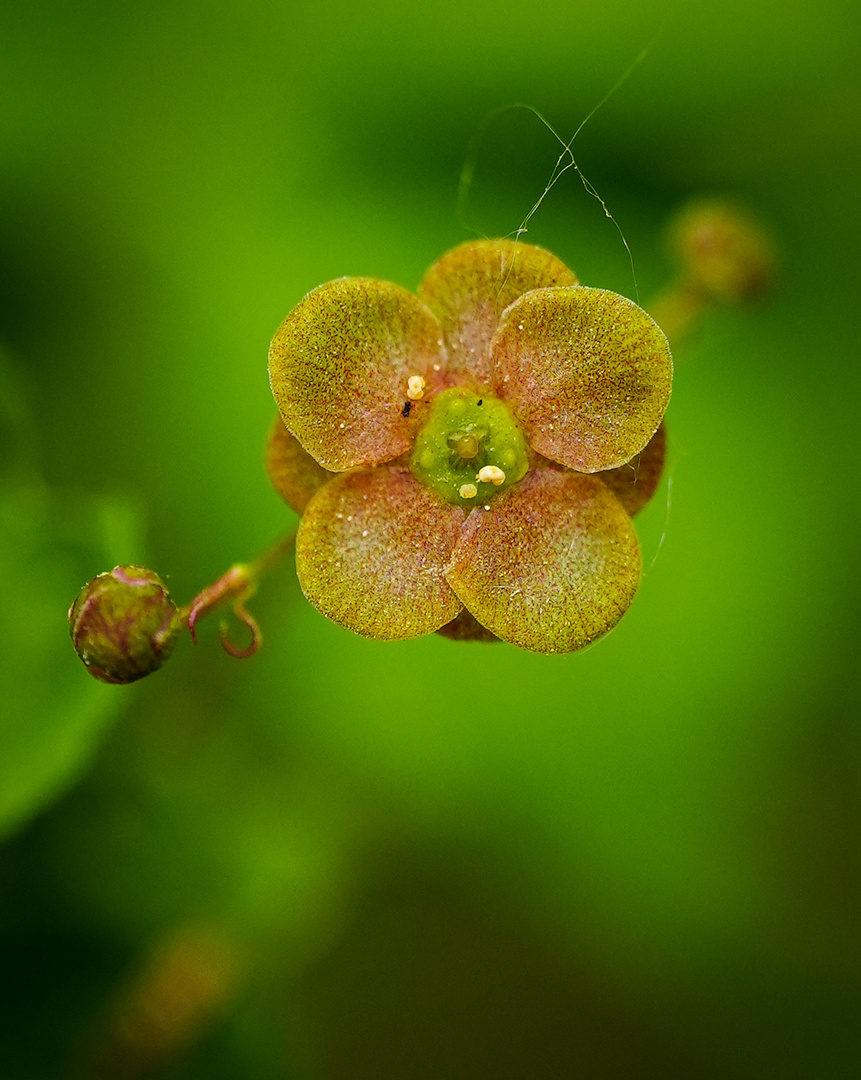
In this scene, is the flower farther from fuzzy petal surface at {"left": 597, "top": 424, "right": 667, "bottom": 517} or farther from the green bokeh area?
the green bokeh area

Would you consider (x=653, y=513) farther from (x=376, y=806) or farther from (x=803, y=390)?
(x=376, y=806)

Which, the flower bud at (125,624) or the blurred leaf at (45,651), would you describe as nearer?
the flower bud at (125,624)

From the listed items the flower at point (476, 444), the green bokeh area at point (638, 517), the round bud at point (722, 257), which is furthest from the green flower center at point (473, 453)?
the green bokeh area at point (638, 517)

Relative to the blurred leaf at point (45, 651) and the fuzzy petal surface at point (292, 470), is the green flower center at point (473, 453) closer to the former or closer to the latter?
the fuzzy petal surface at point (292, 470)

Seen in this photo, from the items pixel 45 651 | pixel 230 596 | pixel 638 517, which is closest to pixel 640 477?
pixel 230 596

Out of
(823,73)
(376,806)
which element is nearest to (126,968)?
(376,806)

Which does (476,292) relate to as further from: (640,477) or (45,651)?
(45,651)

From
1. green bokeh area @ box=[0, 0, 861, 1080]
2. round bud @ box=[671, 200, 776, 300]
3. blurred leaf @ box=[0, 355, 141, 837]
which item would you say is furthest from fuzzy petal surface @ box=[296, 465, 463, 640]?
green bokeh area @ box=[0, 0, 861, 1080]
